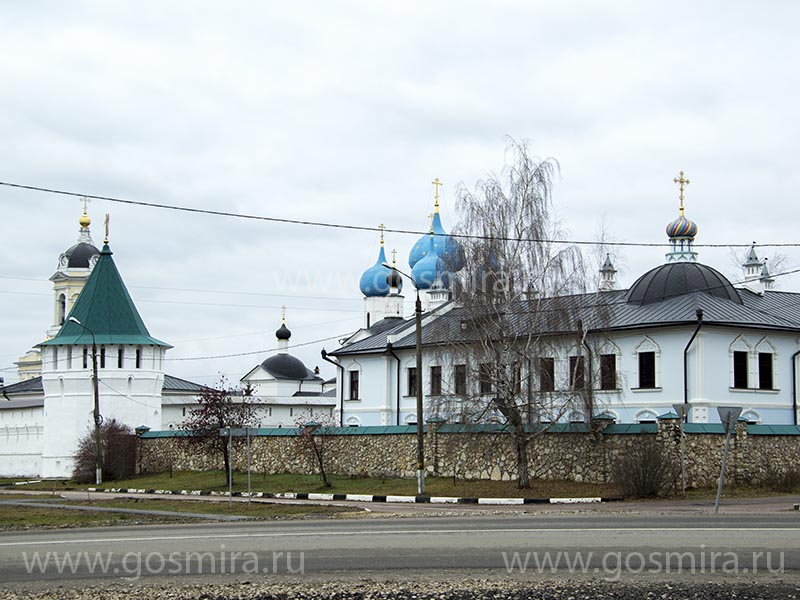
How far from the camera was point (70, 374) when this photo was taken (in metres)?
53.5

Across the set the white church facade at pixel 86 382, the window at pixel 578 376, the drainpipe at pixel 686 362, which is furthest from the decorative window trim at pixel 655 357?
the white church facade at pixel 86 382

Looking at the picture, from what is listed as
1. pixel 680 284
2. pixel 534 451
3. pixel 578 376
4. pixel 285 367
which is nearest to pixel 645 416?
pixel 680 284

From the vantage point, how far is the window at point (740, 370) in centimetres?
3781

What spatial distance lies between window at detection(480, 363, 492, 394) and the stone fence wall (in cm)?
132

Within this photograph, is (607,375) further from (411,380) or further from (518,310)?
(411,380)

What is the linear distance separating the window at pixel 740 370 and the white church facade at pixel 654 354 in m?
0.04

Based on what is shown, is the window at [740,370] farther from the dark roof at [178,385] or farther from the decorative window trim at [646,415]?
the dark roof at [178,385]

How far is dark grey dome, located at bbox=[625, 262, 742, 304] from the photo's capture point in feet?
135

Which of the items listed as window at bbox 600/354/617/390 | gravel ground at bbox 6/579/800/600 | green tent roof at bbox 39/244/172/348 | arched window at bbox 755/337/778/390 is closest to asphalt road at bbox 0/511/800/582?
gravel ground at bbox 6/579/800/600

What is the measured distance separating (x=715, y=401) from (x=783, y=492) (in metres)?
9.06

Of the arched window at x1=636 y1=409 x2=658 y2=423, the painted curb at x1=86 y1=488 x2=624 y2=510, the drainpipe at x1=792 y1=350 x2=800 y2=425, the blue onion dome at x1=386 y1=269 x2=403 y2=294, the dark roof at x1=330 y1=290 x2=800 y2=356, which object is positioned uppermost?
the blue onion dome at x1=386 y1=269 x2=403 y2=294

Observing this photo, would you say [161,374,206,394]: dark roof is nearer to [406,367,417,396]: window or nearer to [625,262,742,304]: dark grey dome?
[406,367,417,396]: window

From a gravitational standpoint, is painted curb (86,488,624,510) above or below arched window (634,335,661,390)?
below

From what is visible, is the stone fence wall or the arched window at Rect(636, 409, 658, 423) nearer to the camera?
the stone fence wall
